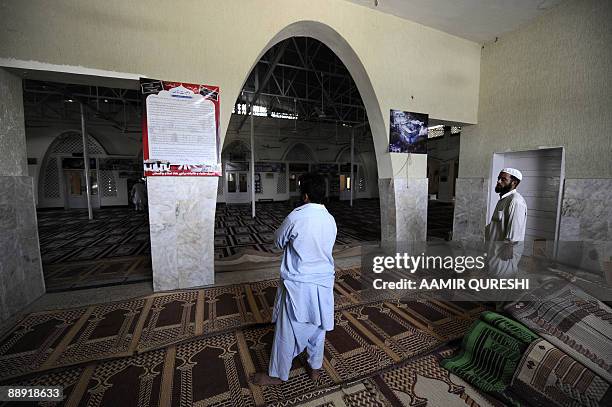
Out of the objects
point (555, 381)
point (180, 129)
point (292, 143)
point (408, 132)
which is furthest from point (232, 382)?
point (292, 143)

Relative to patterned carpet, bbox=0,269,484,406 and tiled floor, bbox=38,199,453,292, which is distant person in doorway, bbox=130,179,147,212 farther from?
patterned carpet, bbox=0,269,484,406

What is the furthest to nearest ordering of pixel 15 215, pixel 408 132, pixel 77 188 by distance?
pixel 77 188
pixel 408 132
pixel 15 215

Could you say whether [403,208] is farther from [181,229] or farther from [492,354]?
[181,229]

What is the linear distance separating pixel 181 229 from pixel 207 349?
1374 millimetres

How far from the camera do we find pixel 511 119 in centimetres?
407

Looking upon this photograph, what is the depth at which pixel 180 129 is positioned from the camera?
110 inches

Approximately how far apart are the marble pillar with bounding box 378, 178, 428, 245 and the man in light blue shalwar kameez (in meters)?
2.77

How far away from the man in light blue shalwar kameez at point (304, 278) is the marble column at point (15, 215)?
2.55 m

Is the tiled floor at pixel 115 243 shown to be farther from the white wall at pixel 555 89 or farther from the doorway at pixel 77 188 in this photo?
the doorway at pixel 77 188

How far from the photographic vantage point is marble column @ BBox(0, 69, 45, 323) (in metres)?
2.34

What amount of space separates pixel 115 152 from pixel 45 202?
11.2ft

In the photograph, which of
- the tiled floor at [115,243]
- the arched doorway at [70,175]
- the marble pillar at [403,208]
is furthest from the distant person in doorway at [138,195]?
the marble pillar at [403,208]

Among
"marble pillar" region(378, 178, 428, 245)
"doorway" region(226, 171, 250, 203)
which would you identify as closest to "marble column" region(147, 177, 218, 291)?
"marble pillar" region(378, 178, 428, 245)

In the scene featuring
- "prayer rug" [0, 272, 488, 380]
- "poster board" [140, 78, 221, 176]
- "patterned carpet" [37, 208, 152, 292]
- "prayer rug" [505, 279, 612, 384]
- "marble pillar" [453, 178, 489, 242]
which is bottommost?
"patterned carpet" [37, 208, 152, 292]
